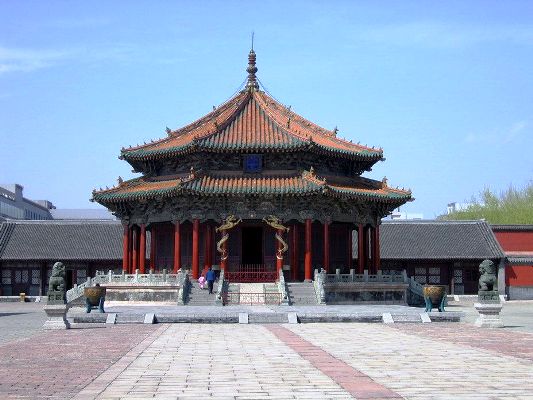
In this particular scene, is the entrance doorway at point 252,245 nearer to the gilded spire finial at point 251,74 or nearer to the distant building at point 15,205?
the gilded spire finial at point 251,74

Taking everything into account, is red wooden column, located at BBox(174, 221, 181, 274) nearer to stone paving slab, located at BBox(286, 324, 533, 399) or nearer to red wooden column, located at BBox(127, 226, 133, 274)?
red wooden column, located at BBox(127, 226, 133, 274)

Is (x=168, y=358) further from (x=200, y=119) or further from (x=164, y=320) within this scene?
(x=200, y=119)

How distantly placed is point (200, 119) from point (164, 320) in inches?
904

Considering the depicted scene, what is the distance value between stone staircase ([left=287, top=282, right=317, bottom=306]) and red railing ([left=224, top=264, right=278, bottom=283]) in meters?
2.69

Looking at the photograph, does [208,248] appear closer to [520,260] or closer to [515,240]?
[520,260]

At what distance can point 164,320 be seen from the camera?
29031 mm

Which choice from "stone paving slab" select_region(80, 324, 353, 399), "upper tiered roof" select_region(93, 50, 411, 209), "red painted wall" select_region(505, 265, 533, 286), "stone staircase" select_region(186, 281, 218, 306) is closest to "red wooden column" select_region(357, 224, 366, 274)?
"upper tiered roof" select_region(93, 50, 411, 209)

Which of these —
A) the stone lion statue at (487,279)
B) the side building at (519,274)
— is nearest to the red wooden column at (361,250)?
the stone lion statue at (487,279)

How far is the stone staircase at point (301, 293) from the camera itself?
126 ft

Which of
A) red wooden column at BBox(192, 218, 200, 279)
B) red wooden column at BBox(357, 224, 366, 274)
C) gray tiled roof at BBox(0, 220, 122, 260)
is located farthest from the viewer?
gray tiled roof at BBox(0, 220, 122, 260)

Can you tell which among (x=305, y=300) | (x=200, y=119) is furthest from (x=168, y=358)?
(x=200, y=119)

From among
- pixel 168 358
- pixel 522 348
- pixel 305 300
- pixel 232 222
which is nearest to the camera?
pixel 168 358

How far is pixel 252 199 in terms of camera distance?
42469 millimetres

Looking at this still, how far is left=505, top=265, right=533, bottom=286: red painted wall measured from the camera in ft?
200
